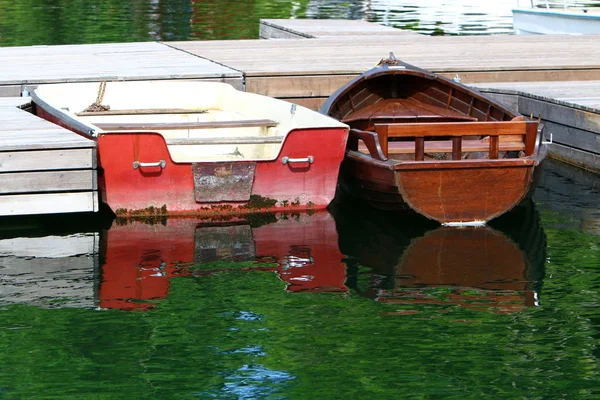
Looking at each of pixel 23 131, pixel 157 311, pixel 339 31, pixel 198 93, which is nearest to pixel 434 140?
pixel 198 93

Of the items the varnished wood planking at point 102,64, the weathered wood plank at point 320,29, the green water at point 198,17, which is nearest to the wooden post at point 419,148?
the varnished wood planking at point 102,64

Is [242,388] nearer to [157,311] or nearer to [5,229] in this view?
[157,311]

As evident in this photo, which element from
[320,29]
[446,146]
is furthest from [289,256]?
[320,29]

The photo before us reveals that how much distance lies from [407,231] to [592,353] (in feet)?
9.66

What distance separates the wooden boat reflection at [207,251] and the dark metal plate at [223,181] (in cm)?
21

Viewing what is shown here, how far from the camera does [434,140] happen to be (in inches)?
393

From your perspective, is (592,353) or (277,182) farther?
(277,182)

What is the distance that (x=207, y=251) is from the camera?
26.3 ft

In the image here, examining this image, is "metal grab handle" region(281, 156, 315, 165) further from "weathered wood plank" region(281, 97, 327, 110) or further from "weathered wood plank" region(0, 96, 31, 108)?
"weathered wood plank" region(281, 97, 327, 110)

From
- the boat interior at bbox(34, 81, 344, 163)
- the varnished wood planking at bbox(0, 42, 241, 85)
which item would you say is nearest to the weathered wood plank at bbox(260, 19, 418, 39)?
the varnished wood planking at bbox(0, 42, 241, 85)

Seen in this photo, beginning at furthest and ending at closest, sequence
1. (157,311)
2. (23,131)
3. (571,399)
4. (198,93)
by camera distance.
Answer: (198,93) → (23,131) → (157,311) → (571,399)

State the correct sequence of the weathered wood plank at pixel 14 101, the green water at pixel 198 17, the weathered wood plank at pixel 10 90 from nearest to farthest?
1. the weathered wood plank at pixel 14 101
2. the weathered wood plank at pixel 10 90
3. the green water at pixel 198 17

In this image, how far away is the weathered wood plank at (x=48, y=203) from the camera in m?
8.48

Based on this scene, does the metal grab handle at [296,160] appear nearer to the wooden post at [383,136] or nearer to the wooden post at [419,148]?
the wooden post at [383,136]
